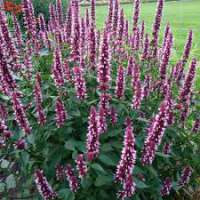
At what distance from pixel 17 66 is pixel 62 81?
716 millimetres

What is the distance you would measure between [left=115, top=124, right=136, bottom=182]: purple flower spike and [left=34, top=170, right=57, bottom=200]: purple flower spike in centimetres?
67

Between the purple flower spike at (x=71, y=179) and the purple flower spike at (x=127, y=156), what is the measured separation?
0.40m

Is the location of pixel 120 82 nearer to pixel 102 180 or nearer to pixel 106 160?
pixel 106 160

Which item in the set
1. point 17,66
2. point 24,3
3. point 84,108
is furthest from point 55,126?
point 24,3

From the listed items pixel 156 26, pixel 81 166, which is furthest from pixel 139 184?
pixel 156 26

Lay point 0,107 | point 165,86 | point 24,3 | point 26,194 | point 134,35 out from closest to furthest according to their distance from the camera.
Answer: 1. point 0,107
2. point 26,194
3. point 165,86
4. point 24,3
5. point 134,35

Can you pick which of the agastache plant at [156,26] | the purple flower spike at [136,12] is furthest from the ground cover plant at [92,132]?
the purple flower spike at [136,12]

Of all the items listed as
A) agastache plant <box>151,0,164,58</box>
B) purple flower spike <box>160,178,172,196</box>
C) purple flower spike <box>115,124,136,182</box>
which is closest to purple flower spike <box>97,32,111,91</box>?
purple flower spike <box>115,124,136,182</box>

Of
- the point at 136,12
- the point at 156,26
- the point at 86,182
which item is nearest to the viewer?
the point at 86,182

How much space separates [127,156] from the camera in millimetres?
2932

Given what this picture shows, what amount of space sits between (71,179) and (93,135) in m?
0.55

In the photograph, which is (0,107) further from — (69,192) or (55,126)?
(69,192)

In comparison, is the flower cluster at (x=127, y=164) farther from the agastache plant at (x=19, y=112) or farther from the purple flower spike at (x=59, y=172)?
the agastache plant at (x=19, y=112)

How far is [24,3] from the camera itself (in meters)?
4.66
